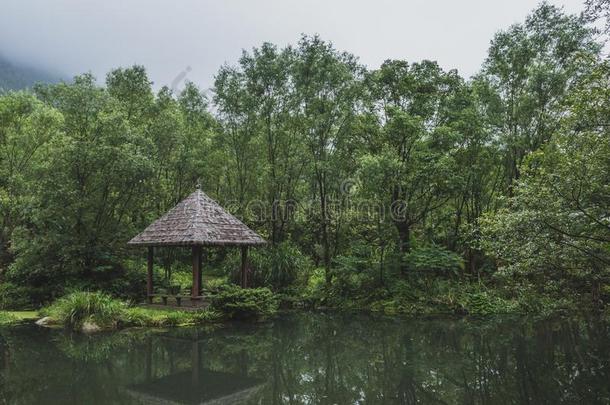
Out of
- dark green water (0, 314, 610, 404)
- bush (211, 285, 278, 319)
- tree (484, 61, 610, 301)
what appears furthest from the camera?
bush (211, 285, 278, 319)

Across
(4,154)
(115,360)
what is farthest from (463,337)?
(4,154)

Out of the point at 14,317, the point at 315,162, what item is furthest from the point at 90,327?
the point at 315,162

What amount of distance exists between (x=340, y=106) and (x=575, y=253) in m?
12.6

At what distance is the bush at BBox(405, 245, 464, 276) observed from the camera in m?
17.5

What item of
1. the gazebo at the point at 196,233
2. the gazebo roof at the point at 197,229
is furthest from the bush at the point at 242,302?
the gazebo roof at the point at 197,229

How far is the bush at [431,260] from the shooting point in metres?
17.5

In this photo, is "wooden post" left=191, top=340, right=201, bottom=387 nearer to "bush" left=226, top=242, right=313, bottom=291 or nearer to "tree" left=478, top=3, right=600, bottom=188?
"bush" left=226, top=242, right=313, bottom=291

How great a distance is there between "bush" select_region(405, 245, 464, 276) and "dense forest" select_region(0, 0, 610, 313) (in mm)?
71

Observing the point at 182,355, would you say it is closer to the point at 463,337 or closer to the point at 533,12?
the point at 463,337

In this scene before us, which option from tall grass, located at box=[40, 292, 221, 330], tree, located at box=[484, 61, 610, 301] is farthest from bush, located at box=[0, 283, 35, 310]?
tree, located at box=[484, 61, 610, 301]

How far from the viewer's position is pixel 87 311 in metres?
13.2

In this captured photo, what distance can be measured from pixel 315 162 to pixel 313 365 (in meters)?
11.6

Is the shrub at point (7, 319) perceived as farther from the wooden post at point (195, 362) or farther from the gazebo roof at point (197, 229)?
the wooden post at point (195, 362)

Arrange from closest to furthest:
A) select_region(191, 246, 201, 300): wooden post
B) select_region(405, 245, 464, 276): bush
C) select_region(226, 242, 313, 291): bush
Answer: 1. select_region(191, 246, 201, 300): wooden post
2. select_region(405, 245, 464, 276): bush
3. select_region(226, 242, 313, 291): bush
